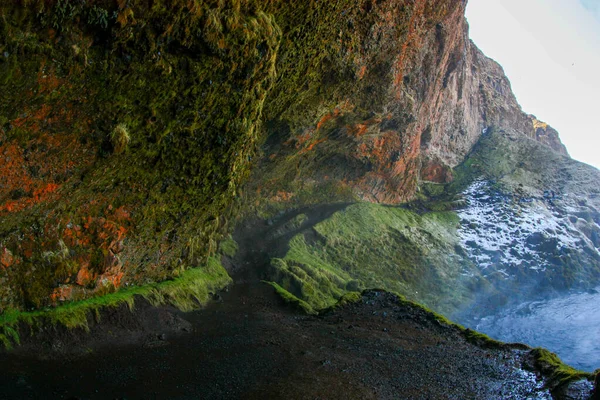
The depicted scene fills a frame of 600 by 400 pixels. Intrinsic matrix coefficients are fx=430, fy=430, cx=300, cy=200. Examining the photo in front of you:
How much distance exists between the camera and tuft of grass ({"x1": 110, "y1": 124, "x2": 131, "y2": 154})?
16750 millimetres

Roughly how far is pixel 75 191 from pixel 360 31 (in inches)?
808

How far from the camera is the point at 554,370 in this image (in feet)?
56.7

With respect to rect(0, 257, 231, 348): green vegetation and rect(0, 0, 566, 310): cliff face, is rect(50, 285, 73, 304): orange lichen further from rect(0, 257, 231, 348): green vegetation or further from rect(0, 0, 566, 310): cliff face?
rect(0, 257, 231, 348): green vegetation

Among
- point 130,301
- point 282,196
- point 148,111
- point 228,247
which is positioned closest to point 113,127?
point 148,111

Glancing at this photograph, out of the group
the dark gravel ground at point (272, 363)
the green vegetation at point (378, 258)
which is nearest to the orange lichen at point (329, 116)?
the green vegetation at point (378, 258)

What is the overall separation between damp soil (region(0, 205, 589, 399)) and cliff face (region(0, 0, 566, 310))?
7.98 ft

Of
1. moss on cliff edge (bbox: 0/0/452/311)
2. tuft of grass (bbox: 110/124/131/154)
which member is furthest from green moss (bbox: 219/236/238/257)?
tuft of grass (bbox: 110/124/131/154)

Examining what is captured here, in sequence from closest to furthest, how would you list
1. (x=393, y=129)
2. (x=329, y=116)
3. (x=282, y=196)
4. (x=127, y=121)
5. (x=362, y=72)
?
(x=127, y=121), (x=362, y=72), (x=329, y=116), (x=282, y=196), (x=393, y=129)

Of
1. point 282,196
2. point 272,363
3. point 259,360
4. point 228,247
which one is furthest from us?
point 282,196

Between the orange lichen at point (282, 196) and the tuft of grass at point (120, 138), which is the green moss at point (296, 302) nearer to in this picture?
the tuft of grass at point (120, 138)

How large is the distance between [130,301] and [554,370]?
18.2m

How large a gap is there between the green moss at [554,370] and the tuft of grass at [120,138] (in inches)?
742

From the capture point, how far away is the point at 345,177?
50188 mm

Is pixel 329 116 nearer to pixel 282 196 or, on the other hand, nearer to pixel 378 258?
pixel 282 196
